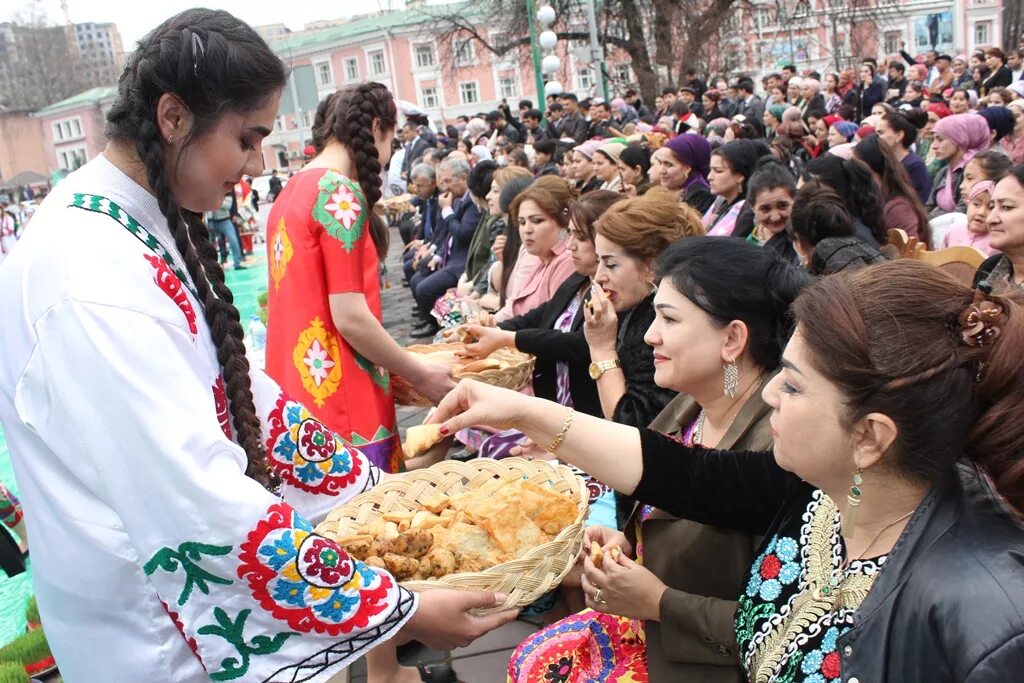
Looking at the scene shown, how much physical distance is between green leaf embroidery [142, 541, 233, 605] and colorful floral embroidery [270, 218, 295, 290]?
1.68 m

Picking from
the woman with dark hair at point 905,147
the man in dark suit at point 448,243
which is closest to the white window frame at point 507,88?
the man in dark suit at point 448,243

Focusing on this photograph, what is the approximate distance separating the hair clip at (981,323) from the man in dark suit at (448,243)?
23.9 ft

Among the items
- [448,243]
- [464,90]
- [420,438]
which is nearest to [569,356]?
[420,438]

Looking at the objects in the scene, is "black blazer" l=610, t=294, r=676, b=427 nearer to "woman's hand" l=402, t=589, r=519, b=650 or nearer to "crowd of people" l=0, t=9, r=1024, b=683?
"crowd of people" l=0, t=9, r=1024, b=683

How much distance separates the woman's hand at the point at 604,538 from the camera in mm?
2527

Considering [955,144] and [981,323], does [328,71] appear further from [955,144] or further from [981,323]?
[981,323]

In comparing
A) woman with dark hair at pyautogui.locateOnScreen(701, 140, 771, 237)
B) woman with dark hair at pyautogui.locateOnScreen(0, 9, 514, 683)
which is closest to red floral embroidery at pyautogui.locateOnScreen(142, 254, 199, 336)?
woman with dark hair at pyautogui.locateOnScreen(0, 9, 514, 683)

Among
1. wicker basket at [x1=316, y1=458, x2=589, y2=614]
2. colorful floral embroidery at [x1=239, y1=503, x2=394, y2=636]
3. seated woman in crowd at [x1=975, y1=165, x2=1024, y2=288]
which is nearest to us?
colorful floral embroidery at [x1=239, y1=503, x2=394, y2=636]

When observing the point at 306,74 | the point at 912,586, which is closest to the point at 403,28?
the point at 306,74

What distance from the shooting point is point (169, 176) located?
1.74 m

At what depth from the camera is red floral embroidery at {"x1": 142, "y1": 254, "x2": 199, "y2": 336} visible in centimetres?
168

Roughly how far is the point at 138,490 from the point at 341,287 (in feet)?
5.31

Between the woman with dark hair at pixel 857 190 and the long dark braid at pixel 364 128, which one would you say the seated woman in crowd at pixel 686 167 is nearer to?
the woman with dark hair at pixel 857 190

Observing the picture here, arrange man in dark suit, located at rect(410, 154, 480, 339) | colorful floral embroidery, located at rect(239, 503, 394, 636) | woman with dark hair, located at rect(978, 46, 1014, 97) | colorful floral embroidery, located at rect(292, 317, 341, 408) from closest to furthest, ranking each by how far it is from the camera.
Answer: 1. colorful floral embroidery, located at rect(239, 503, 394, 636)
2. colorful floral embroidery, located at rect(292, 317, 341, 408)
3. man in dark suit, located at rect(410, 154, 480, 339)
4. woman with dark hair, located at rect(978, 46, 1014, 97)
